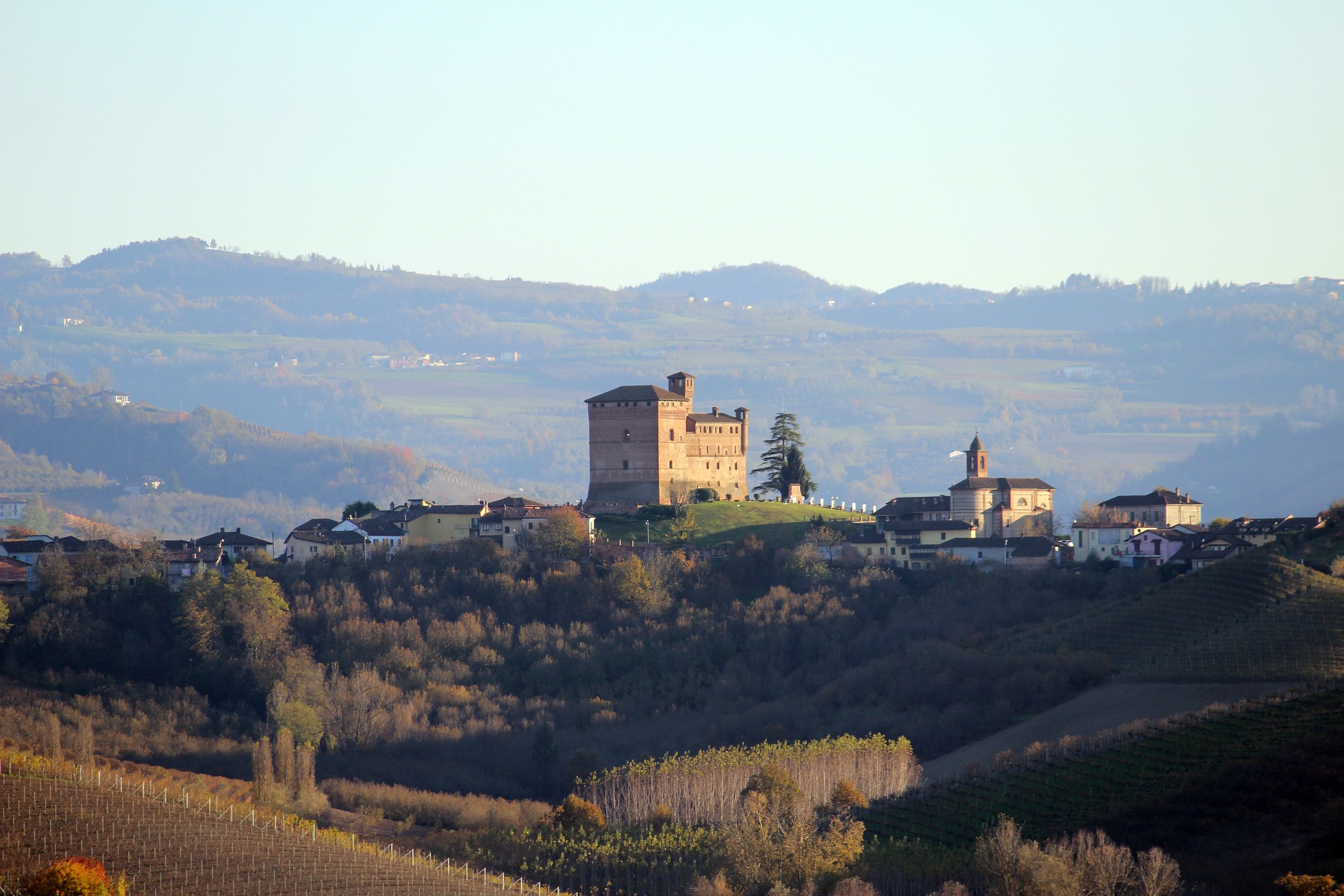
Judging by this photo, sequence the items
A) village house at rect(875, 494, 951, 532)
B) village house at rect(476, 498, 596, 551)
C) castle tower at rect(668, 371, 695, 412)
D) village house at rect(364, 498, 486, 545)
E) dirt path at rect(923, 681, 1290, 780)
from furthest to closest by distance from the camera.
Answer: castle tower at rect(668, 371, 695, 412)
village house at rect(875, 494, 951, 532)
village house at rect(364, 498, 486, 545)
village house at rect(476, 498, 596, 551)
dirt path at rect(923, 681, 1290, 780)

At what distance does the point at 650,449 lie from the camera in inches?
3445

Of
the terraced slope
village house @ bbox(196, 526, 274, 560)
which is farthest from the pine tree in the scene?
the terraced slope

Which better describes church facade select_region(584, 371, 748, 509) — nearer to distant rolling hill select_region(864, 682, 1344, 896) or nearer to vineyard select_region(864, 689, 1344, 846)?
distant rolling hill select_region(864, 682, 1344, 896)

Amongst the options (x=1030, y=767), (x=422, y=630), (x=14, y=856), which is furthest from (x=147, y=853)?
(x=422, y=630)

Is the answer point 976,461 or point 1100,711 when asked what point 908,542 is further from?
point 1100,711

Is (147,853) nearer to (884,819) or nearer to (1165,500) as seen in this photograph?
(884,819)

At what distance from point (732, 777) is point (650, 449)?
34.5 m

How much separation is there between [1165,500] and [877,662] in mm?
21513

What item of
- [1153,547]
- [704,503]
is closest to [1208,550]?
[1153,547]

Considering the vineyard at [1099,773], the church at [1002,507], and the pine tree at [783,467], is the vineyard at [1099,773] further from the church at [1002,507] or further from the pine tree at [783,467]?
the pine tree at [783,467]

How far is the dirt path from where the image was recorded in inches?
2186

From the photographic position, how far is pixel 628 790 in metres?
55.6

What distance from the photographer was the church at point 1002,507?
84.7 meters

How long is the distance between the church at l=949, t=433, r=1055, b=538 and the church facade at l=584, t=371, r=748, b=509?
12738 mm
